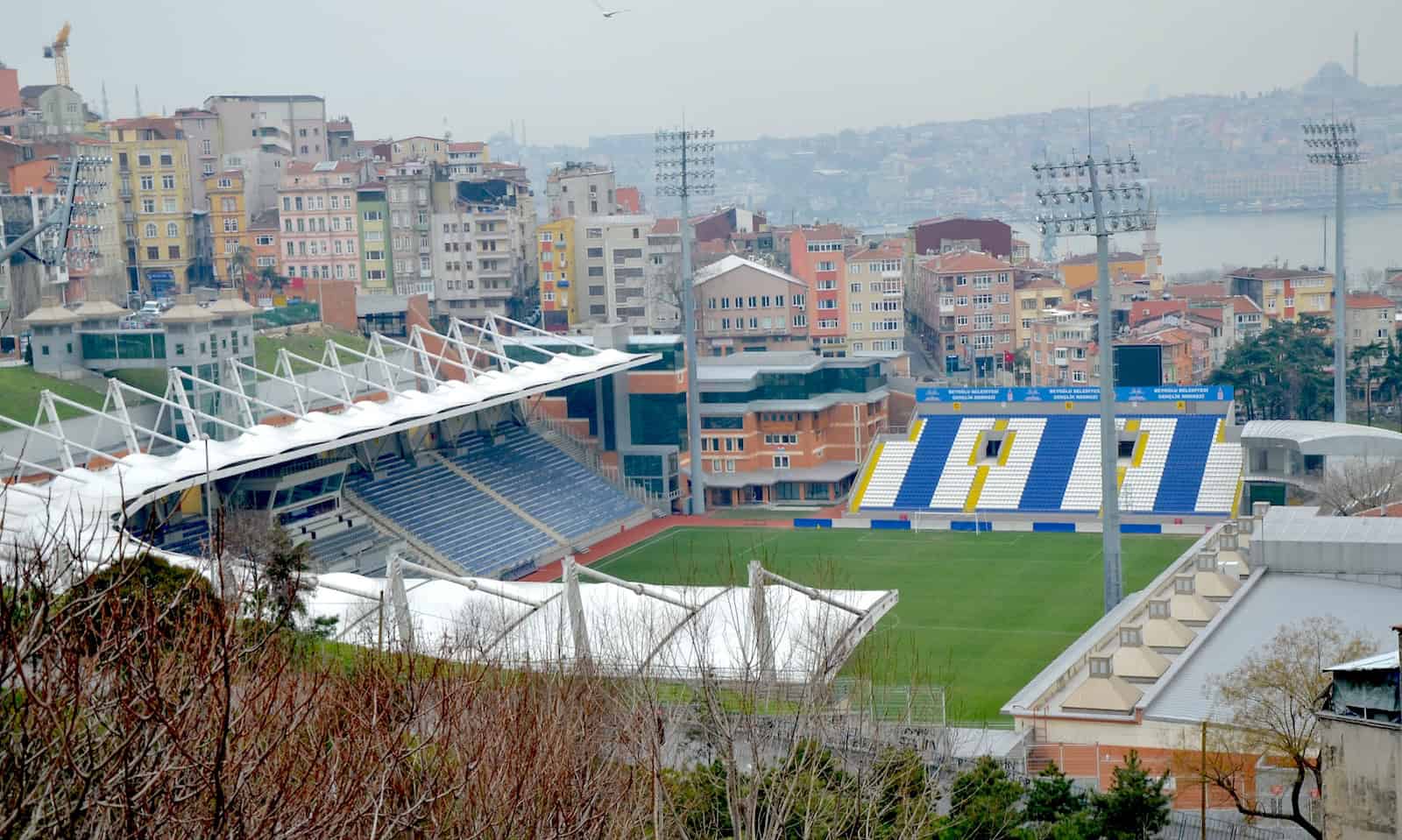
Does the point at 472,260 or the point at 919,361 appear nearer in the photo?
the point at 919,361

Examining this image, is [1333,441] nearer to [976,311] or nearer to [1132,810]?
[1132,810]

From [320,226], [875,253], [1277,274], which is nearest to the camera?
[875,253]

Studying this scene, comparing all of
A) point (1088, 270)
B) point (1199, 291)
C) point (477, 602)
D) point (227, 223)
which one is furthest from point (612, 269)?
point (477, 602)

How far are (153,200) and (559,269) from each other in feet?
48.6

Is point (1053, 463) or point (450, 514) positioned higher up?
point (450, 514)

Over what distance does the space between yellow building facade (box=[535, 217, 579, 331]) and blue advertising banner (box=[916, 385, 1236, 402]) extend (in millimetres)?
25234

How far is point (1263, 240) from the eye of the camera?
132000 millimetres

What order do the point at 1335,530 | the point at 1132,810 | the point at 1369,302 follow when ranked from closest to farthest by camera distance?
the point at 1132,810
the point at 1335,530
the point at 1369,302

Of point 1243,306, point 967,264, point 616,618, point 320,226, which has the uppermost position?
point 320,226

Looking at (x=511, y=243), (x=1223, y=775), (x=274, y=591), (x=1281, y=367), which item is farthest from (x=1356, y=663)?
(x=511, y=243)

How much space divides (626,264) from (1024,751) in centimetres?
4652

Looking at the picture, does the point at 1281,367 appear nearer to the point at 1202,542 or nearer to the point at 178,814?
the point at 1202,542

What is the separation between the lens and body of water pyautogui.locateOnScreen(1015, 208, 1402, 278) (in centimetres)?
11375

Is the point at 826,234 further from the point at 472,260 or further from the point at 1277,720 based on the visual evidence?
the point at 1277,720
